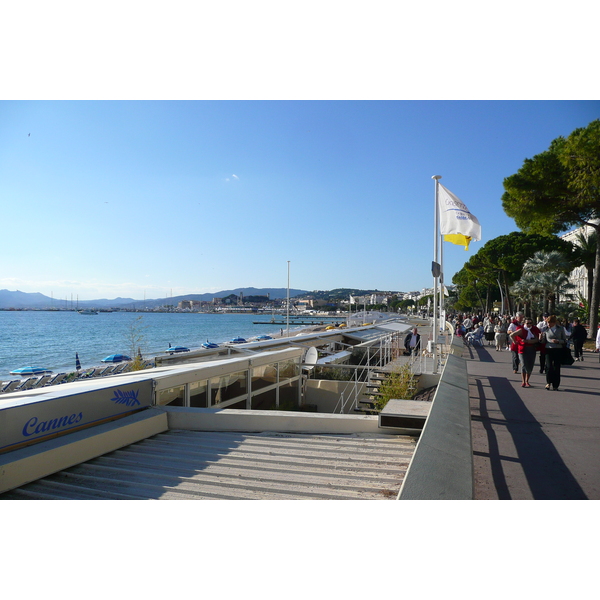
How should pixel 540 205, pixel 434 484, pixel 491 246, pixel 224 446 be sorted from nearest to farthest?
1. pixel 434 484
2. pixel 224 446
3. pixel 540 205
4. pixel 491 246

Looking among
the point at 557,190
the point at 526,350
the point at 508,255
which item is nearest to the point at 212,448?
the point at 526,350

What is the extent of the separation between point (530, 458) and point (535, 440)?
0.86 m

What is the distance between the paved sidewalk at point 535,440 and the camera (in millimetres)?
4266

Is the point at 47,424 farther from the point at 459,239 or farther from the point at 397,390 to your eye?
the point at 459,239

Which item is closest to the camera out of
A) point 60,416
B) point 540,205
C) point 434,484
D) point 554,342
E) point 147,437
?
point 434,484

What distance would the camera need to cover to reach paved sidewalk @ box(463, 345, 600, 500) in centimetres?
427

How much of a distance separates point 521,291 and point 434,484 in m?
48.2

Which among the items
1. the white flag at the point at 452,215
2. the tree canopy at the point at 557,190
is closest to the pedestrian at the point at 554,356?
the white flag at the point at 452,215

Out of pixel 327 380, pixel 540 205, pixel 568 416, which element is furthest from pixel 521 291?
pixel 568 416

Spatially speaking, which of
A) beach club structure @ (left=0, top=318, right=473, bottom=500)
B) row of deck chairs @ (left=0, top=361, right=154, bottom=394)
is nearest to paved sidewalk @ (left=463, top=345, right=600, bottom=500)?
beach club structure @ (left=0, top=318, right=473, bottom=500)

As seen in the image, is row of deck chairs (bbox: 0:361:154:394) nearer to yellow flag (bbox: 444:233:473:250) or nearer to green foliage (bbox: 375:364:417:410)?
green foliage (bbox: 375:364:417:410)

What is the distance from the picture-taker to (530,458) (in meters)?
5.16

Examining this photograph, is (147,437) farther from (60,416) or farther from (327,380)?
(327,380)

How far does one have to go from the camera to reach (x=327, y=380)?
14555 millimetres
